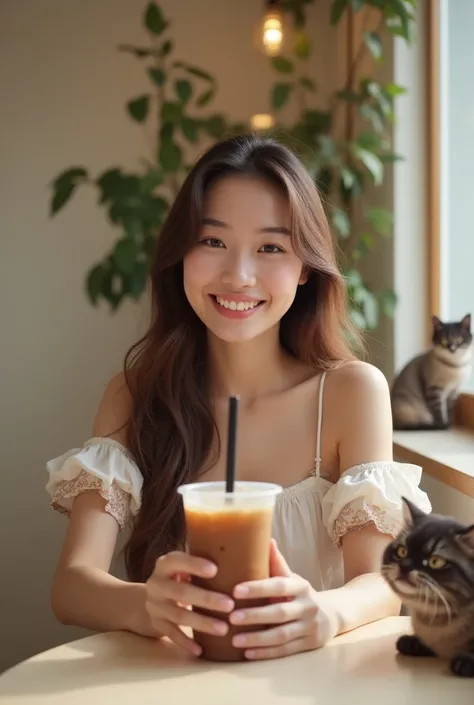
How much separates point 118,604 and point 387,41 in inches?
80.2

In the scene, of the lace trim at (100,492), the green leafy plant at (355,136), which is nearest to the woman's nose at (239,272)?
Answer: the lace trim at (100,492)

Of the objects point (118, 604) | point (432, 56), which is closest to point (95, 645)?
point (118, 604)

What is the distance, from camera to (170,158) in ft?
9.34

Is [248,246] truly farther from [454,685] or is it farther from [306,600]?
[454,685]

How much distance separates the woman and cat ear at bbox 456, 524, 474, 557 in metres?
0.36

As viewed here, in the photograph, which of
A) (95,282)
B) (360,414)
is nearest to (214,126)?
(95,282)

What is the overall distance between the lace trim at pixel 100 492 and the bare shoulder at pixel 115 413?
12 cm

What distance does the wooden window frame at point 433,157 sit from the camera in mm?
2590

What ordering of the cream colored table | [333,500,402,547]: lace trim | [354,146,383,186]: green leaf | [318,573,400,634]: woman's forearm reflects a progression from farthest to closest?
1. [354,146,383,186]: green leaf
2. [333,500,402,547]: lace trim
3. [318,573,400,634]: woman's forearm
4. the cream colored table

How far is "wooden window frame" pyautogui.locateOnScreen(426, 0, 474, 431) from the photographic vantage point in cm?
259

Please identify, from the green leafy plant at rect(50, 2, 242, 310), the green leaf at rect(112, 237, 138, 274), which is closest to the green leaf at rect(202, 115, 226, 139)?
the green leafy plant at rect(50, 2, 242, 310)

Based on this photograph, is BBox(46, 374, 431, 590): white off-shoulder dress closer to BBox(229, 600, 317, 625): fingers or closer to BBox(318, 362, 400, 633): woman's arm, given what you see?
BBox(318, 362, 400, 633): woman's arm

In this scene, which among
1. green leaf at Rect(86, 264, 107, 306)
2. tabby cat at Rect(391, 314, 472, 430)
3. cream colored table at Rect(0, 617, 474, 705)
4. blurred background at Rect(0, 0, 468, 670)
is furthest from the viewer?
blurred background at Rect(0, 0, 468, 670)

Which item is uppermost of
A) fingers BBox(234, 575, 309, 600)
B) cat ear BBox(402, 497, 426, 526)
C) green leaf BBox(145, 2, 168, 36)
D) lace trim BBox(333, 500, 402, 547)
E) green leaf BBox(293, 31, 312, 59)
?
green leaf BBox(145, 2, 168, 36)
